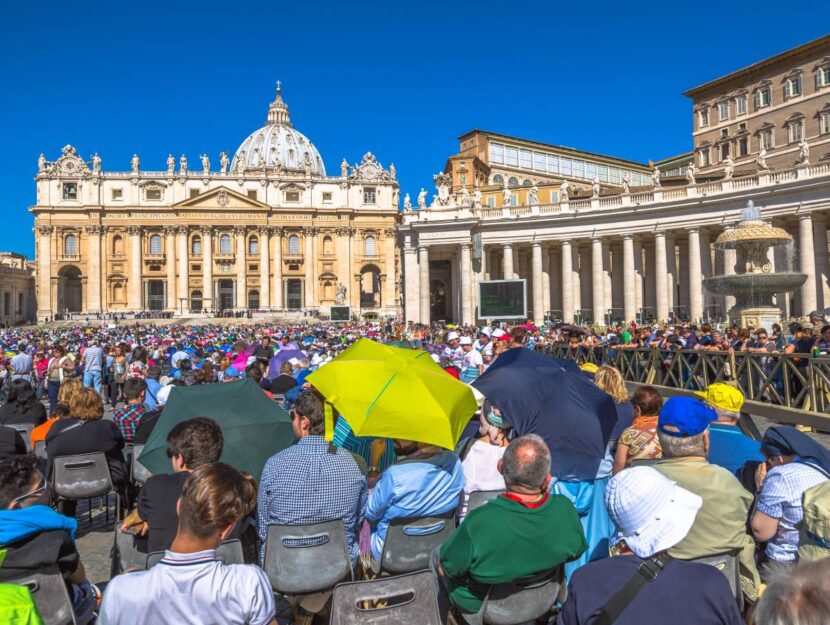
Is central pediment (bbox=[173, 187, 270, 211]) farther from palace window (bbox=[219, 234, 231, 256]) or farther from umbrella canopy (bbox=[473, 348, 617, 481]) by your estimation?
umbrella canopy (bbox=[473, 348, 617, 481])

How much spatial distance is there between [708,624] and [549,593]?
3.61ft

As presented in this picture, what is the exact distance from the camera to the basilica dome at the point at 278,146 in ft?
386

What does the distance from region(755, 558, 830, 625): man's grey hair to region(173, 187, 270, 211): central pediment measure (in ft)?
280

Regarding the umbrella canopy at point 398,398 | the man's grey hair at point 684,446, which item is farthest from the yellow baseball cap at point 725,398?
the umbrella canopy at point 398,398

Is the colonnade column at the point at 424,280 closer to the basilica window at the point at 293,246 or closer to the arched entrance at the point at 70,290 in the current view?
the basilica window at the point at 293,246

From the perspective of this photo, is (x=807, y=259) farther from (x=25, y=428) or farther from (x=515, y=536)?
(x=25, y=428)

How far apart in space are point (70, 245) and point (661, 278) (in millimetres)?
77519

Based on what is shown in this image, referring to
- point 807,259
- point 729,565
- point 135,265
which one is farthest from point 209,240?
point 729,565

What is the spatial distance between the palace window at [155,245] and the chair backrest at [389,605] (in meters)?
87.3

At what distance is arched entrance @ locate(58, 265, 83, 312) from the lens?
266ft

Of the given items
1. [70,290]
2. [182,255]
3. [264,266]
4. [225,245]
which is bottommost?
[70,290]

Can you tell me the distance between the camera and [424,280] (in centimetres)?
3984

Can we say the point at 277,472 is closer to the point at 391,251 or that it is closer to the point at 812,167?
the point at 812,167

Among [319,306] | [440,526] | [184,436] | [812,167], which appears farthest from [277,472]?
[319,306]
